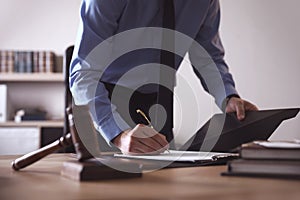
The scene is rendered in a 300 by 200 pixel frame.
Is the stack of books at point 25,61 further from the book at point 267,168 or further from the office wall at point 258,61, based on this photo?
the book at point 267,168

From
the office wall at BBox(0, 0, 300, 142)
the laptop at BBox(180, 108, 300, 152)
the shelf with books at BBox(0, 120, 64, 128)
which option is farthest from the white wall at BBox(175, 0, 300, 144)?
the laptop at BBox(180, 108, 300, 152)

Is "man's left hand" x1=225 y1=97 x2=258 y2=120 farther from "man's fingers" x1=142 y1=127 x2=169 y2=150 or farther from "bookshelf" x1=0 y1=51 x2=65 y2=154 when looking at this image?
"bookshelf" x1=0 y1=51 x2=65 y2=154

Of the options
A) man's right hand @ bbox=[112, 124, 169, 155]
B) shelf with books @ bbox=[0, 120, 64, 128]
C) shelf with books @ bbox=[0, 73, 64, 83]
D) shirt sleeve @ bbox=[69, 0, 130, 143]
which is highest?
shirt sleeve @ bbox=[69, 0, 130, 143]

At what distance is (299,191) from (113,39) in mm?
885

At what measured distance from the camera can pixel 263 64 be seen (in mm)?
3398

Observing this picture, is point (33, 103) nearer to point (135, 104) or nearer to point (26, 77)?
point (26, 77)

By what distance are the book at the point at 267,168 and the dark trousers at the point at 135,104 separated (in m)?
0.66

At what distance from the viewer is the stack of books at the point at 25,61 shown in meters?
3.46

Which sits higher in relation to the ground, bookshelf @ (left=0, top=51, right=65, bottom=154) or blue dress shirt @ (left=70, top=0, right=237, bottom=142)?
blue dress shirt @ (left=70, top=0, right=237, bottom=142)

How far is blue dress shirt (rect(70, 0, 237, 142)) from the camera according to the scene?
130 centimetres

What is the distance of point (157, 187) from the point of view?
757mm

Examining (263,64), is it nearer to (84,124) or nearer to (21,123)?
(21,123)

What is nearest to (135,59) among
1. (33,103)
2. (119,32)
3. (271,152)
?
(119,32)

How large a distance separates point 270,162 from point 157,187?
0.21 meters
